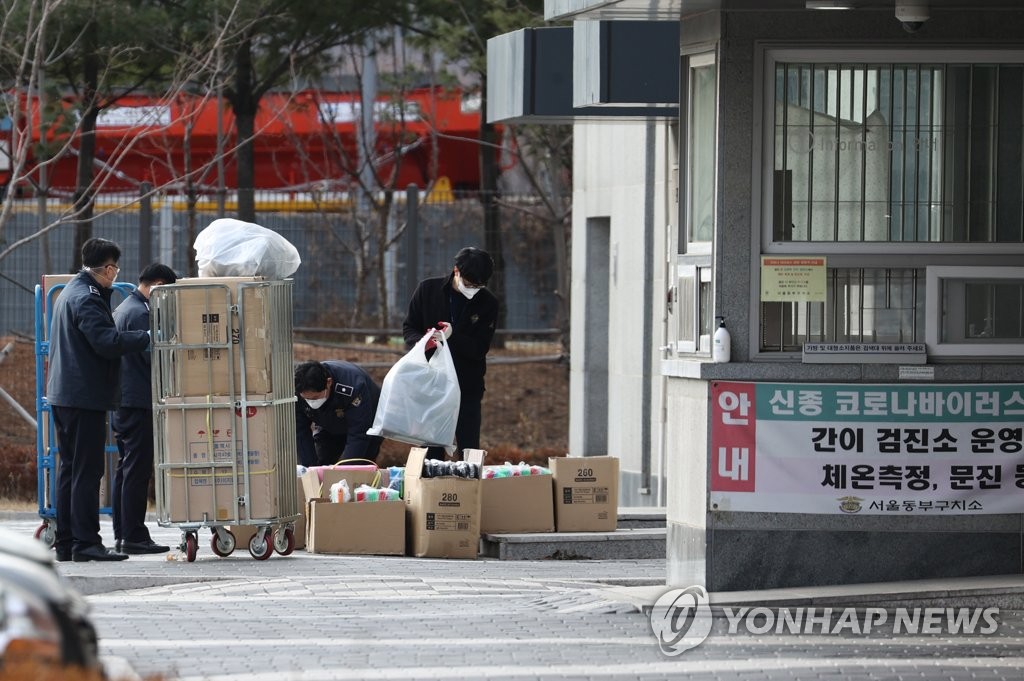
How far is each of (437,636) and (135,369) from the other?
418cm

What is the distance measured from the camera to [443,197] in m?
23.0

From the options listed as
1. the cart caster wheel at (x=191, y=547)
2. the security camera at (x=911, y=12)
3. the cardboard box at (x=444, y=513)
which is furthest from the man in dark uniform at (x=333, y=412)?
the security camera at (x=911, y=12)

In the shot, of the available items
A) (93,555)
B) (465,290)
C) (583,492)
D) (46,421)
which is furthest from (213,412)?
→ (583,492)

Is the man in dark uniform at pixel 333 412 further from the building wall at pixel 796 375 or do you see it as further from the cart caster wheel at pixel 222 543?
the building wall at pixel 796 375

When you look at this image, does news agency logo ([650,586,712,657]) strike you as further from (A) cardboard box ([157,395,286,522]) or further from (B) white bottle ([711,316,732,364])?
→ (A) cardboard box ([157,395,286,522])

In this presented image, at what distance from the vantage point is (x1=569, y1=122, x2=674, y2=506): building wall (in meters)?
16.9

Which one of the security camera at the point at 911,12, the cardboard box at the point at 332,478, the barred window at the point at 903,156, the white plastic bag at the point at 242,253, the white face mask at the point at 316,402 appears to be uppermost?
the security camera at the point at 911,12

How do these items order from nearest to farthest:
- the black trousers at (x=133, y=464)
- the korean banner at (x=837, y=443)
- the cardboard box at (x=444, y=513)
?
the korean banner at (x=837, y=443) < the black trousers at (x=133, y=464) < the cardboard box at (x=444, y=513)

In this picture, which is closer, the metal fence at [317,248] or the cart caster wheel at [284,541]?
the cart caster wheel at [284,541]

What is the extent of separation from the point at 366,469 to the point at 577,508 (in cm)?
155

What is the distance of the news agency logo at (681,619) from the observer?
7895 mm

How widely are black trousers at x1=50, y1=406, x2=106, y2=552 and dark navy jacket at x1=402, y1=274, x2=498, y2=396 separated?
8.41ft

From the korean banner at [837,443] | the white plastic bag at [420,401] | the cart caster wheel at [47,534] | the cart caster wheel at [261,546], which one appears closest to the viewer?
the korean banner at [837,443]

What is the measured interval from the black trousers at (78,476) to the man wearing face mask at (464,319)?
2.54 m
